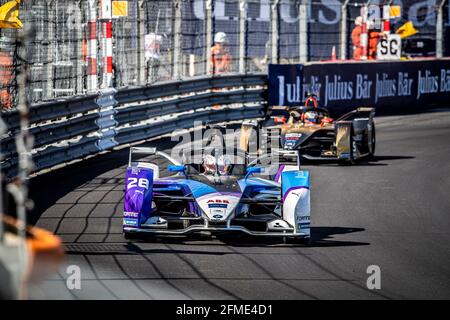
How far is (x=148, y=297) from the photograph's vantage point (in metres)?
7.13

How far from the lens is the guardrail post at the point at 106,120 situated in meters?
16.0

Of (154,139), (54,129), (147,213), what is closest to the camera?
(147,213)

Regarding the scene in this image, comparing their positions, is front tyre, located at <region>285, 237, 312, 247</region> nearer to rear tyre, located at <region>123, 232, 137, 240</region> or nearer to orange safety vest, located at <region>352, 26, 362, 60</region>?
rear tyre, located at <region>123, 232, 137, 240</region>

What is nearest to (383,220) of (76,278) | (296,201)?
(296,201)

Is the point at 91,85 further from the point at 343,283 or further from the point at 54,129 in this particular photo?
the point at 343,283

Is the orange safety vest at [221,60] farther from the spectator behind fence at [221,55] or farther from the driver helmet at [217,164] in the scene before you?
the driver helmet at [217,164]

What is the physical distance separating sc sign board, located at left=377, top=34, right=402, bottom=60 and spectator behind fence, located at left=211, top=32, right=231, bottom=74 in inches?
237

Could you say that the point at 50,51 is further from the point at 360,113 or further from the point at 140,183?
the point at 360,113

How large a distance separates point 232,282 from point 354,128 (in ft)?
28.5

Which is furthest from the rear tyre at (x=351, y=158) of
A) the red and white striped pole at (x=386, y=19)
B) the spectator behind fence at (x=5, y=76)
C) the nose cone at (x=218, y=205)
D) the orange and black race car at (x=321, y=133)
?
the red and white striped pole at (x=386, y=19)

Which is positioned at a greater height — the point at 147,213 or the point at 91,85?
the point at 91,85

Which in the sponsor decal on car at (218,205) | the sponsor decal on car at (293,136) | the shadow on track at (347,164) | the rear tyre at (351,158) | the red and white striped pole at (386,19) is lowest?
the shadow on track at (347,164)

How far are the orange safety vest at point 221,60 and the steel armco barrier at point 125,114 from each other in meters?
0.50

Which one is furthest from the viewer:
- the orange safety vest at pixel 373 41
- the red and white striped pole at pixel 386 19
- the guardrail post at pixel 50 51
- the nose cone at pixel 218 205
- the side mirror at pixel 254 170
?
the red and white striped pole at pixel 386 19
